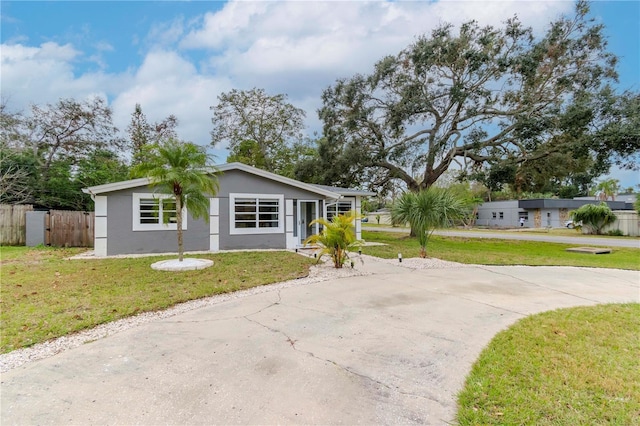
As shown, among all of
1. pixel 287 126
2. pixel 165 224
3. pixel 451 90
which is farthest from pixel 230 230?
pixel 287 126

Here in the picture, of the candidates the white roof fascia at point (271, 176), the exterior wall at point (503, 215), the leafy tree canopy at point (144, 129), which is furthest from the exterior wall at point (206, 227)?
the exterior wall at point (503, 215)

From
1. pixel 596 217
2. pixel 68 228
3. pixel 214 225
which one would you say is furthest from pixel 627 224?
pixel 68 228

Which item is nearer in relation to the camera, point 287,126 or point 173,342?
point 173,342

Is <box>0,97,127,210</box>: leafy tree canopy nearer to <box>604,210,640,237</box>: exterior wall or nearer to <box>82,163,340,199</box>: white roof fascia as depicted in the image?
<box>82,163,340,199</box>: white roof fascia

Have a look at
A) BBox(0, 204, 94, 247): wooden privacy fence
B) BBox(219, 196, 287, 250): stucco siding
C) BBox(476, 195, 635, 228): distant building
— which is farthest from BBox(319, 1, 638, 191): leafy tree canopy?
BBox(476, 195, 635, 228): distant building

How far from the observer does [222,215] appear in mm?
11961

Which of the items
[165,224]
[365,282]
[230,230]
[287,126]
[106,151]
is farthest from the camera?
[287,126]

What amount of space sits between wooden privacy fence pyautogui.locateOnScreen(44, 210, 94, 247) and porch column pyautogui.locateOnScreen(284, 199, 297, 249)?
7.93m

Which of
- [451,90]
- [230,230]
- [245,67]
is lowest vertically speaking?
[230,230]

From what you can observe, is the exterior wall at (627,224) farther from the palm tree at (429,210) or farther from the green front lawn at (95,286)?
the green front lawn at (95,286)

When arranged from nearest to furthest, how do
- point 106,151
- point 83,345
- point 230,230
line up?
point 83,345, point 230,230, point 106,151

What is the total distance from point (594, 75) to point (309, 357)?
1963cm

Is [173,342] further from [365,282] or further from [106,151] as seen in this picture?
[106,151]

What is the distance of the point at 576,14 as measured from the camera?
1481 cm
